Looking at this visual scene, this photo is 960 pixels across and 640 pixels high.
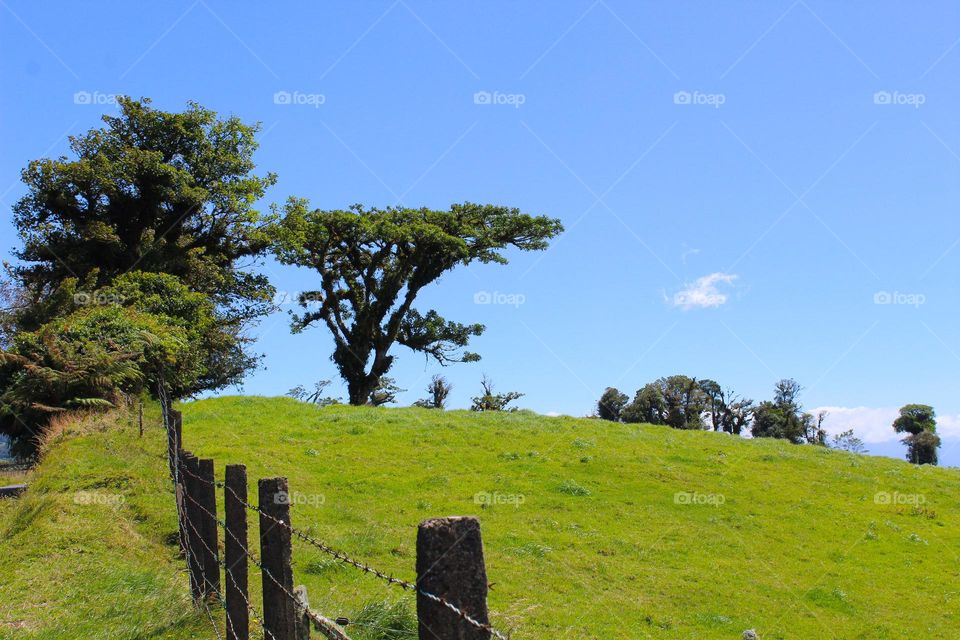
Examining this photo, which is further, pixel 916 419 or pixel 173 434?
pixel 916 419

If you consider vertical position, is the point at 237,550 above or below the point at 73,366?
below

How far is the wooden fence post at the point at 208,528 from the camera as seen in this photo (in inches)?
332

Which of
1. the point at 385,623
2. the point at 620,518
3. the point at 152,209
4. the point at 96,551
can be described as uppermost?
the point at 152,209

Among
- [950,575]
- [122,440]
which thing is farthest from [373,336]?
[950,575]

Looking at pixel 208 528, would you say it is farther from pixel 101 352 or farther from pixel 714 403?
pixel 714 403

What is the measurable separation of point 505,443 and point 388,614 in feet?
75.1

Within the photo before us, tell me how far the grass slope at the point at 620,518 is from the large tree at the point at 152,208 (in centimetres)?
764

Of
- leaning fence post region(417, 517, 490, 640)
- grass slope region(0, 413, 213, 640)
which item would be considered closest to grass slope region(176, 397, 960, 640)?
grass slope region(0, 413, 213, 640)

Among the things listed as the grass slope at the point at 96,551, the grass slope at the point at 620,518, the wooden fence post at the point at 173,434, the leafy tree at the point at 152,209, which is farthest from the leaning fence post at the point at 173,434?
the leafy tree at the point at 152,209

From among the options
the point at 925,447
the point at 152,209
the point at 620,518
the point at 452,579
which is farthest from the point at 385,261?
the point at 925,447

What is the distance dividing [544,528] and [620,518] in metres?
3.10

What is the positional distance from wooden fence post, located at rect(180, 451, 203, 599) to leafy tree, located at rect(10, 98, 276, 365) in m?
27.4

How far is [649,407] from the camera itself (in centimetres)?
9200

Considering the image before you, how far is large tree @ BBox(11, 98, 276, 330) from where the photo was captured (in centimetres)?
3600
